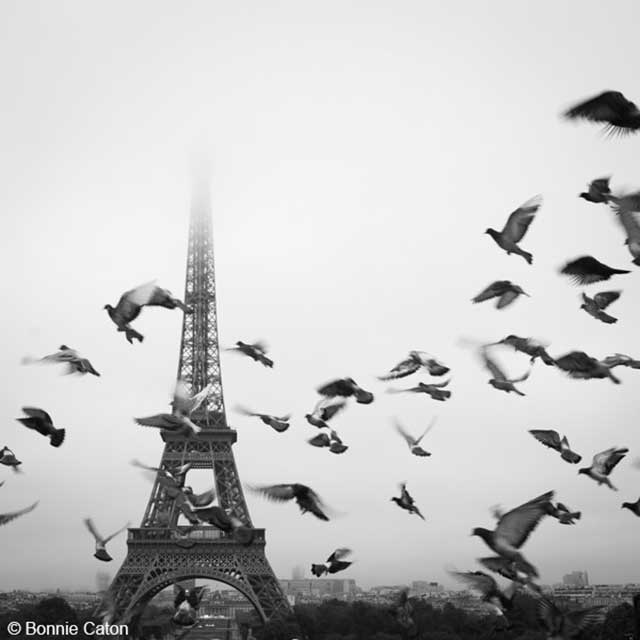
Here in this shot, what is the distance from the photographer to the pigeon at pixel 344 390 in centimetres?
1390

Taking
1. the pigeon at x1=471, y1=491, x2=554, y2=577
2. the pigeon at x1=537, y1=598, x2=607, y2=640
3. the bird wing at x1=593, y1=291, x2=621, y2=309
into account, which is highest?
the bird wing at x1=593, y1=291, x2=621, y2=309

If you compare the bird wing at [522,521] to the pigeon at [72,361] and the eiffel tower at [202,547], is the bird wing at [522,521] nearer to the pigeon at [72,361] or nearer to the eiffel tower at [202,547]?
the pigeon at [72,361]

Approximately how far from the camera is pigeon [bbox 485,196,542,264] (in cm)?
1284

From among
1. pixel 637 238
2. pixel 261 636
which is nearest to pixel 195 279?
pixel 261 636

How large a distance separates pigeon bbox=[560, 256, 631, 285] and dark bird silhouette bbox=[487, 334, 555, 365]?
1.31m

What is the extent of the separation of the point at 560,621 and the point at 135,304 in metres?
7.83

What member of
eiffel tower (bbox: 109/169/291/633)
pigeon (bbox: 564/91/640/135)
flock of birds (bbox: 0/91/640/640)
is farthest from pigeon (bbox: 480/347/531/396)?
eiffel tower (bbox: 109/169/291/633)

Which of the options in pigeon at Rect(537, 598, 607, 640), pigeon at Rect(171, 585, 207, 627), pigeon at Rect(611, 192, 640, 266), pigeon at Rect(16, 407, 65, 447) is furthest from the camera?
pigeon at Rect(171, 585, 207, 627)

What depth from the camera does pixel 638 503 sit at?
12.5m

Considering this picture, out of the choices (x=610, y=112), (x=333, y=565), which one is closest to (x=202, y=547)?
(x=333, y=565)

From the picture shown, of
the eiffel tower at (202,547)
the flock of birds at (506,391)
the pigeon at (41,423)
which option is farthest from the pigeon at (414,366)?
the eiffel tower at (202,547)

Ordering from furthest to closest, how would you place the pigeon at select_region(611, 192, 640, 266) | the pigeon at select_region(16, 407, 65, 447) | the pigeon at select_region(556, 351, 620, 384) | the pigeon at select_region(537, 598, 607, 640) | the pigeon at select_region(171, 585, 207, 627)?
the pigeon at select_region(171, 585, 207, 627) → the pigeon at select_region(16, 407, 65, 447) → the pigeon at select_region(537, 598, 607, 640) → the pigeon at select_region(556, 351, 620, 384) → the pigeon at select_region(611, 192, 640, 266)

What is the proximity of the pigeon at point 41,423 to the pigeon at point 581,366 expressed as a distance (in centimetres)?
744

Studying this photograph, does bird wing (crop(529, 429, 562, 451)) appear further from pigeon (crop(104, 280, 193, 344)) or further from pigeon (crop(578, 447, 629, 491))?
pigeon (crop(104, 280, 193, 344))
